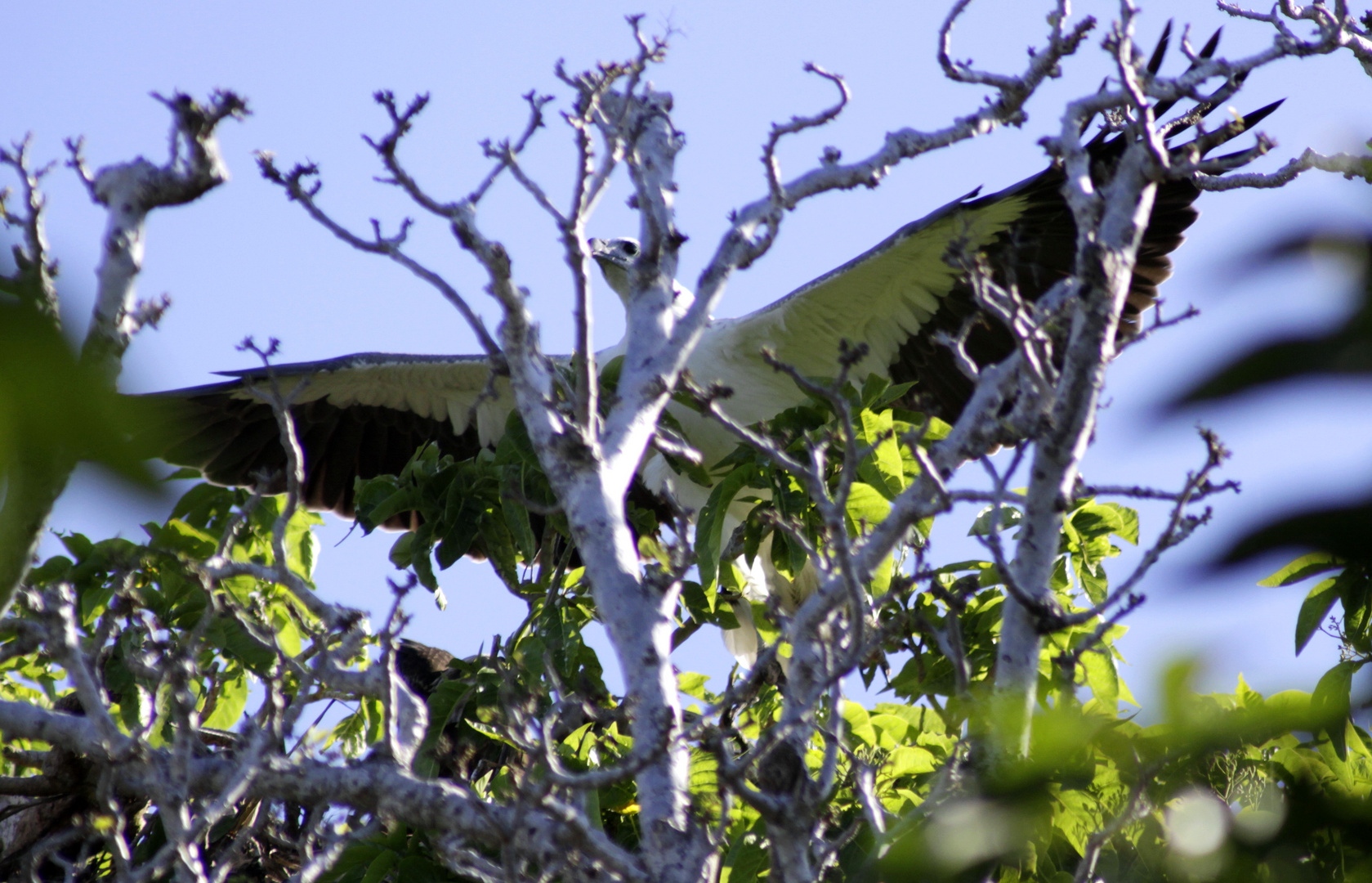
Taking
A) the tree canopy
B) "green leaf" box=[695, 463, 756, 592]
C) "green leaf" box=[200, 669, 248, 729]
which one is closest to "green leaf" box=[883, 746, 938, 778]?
the tree canopy

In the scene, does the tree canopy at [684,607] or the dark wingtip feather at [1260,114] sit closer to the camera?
the tree canopy at [684,607]

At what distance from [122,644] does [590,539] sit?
2151 mm

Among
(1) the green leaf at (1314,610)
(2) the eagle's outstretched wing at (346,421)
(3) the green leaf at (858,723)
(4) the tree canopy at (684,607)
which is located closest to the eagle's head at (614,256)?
(2) the eagle's outstretched wing at (346,421)

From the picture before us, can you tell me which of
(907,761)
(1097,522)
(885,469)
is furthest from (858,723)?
(1097,522)

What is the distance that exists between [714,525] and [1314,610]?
178 cm

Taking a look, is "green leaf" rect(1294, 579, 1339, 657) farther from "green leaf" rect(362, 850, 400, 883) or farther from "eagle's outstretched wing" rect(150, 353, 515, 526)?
"eagle's outstretched wing" rect(150, 353, 515, 526)

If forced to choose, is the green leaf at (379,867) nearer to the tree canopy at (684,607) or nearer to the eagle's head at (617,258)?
the tree canopy at (684,607)

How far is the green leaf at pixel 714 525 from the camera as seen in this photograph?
4.39 meters

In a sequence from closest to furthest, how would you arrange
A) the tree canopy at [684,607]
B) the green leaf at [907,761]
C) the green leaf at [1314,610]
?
the tree canopy at [684,607], the green leaf at [1314,610], the green leaf at [907,761]

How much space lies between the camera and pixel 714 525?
4434 millimetres

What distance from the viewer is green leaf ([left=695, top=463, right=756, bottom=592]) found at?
439 centimetres

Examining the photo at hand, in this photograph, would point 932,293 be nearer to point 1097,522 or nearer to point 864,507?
point 1097,522

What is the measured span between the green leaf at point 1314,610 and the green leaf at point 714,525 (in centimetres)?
171

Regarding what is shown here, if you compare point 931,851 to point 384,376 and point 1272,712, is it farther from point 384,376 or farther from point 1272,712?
point 384,376
